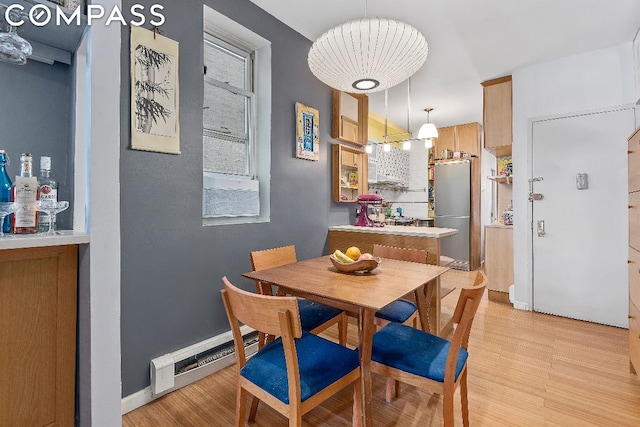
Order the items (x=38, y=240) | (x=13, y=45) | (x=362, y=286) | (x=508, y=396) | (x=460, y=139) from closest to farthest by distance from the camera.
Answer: (x=38, y=240)
(x=13, y=45)
(x=362, y=286)
(x=508, y=396)
(x=460, y=139)

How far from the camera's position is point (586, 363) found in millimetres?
2287

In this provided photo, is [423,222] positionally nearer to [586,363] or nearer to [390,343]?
[586,363]

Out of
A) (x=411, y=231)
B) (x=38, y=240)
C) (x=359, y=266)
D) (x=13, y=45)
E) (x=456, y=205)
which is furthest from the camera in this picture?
(x=456, y=205)

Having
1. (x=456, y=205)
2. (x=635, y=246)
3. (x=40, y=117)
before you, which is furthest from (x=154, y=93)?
(x=456, y=205)

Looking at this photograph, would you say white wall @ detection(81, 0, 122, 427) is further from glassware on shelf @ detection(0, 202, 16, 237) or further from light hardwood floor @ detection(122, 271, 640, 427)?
light hardwood floor @ detection(122, 271, 640, 427)

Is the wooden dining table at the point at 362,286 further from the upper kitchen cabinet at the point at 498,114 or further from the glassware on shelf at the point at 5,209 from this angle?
the upper kitchen cabinet at the point at 498,114

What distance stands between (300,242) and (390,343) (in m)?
1.63

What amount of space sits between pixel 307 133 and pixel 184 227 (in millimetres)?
1525

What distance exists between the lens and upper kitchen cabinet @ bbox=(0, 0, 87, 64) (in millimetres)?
1063

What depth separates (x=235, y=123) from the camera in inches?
104

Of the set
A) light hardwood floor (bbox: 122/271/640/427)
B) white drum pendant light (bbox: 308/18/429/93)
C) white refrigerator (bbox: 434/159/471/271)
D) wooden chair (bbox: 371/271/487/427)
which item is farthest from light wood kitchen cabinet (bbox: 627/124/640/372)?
white refrigerator (bbox: 434/159/471/271)

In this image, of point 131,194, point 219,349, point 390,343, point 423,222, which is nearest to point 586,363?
point 390,343

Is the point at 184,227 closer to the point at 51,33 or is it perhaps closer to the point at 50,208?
the point at 50,208

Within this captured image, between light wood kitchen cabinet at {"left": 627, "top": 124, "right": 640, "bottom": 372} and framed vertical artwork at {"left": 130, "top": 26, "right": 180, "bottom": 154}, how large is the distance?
2846 mm
